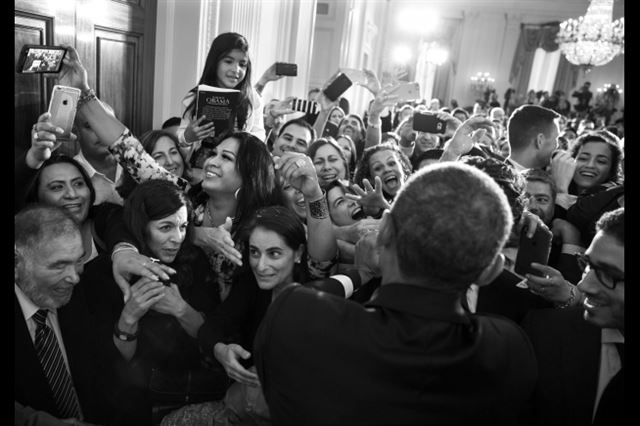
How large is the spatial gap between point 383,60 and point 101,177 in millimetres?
14883

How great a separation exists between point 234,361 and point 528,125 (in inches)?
87.4

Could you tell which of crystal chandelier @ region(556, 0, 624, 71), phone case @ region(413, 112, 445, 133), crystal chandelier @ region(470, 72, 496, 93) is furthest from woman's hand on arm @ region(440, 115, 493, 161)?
crystal chandelier @ region(470, 72, 496, 93)

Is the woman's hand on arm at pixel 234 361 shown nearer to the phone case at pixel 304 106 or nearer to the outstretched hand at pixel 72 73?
the outstretched hand at pixel 72 73

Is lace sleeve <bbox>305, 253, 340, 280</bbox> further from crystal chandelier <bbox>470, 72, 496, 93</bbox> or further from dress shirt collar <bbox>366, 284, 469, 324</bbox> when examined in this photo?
crystal chandelier <bbox>470, 72, 496, 93</bbox>

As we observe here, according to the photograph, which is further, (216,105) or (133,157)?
(216,105)

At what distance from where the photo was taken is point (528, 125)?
2.94m

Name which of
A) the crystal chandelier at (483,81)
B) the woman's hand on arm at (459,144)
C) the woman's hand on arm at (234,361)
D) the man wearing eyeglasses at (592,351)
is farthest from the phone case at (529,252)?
the crystal chandelier at (483,81)

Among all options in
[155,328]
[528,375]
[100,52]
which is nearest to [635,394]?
[528,375]

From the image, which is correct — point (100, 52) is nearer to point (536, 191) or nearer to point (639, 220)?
point (536, 191)

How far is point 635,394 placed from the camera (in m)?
1.11

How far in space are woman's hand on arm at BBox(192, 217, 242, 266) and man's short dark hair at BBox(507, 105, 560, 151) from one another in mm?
1839

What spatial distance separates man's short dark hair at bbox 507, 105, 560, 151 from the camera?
9.61ft

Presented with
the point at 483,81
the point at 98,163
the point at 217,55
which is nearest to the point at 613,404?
the point at 98,163

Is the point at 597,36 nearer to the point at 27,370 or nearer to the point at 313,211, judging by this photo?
the point at 313,211
